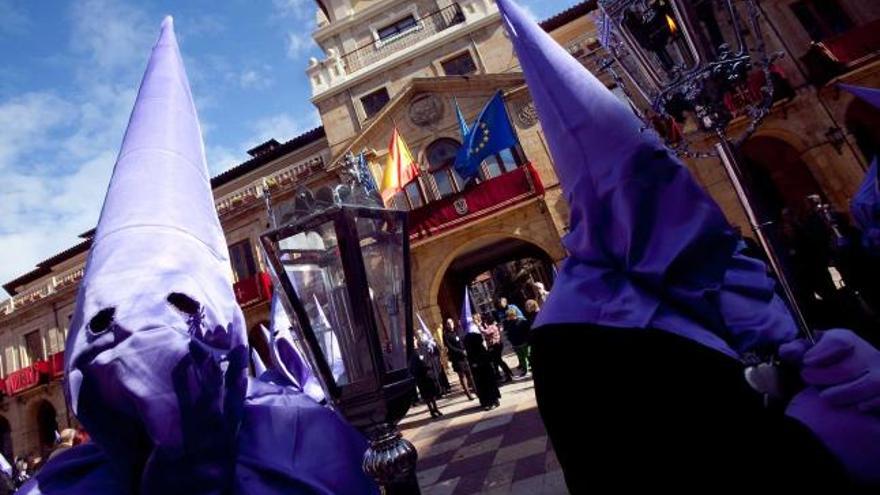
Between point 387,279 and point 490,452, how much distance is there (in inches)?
147

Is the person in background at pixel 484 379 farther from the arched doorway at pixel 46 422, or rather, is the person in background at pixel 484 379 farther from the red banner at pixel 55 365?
the arched doorway at pixel 46 422

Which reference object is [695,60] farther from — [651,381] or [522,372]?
[522,372]

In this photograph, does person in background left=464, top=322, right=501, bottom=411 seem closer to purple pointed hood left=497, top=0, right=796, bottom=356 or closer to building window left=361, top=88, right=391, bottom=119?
purple pointed hood left=497, top=0, right=796, bottom=356

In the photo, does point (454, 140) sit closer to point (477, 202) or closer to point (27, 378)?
A: point (477, 202)

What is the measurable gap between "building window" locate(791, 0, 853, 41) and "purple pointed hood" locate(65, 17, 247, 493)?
56.5 feet

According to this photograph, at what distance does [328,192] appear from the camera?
2.08m

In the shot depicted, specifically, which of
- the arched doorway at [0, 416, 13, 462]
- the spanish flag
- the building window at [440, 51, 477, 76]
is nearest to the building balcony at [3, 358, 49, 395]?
the arched doorway at [0, 416, 13, 462]

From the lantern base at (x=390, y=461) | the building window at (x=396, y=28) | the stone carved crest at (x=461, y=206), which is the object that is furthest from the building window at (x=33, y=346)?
the lantern base at (x=390, y=461)

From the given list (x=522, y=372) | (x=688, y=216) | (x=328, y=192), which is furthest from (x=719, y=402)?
(x=522, y=372)

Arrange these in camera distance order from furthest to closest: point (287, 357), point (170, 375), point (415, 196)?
point (415, 196), point (287, 357), point (170, 375)

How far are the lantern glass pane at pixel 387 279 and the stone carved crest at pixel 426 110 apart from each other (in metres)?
13.4

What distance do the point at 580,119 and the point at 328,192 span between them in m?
1.08

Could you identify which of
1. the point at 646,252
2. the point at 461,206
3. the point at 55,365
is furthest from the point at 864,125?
the point at 55,365

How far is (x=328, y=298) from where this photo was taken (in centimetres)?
200
